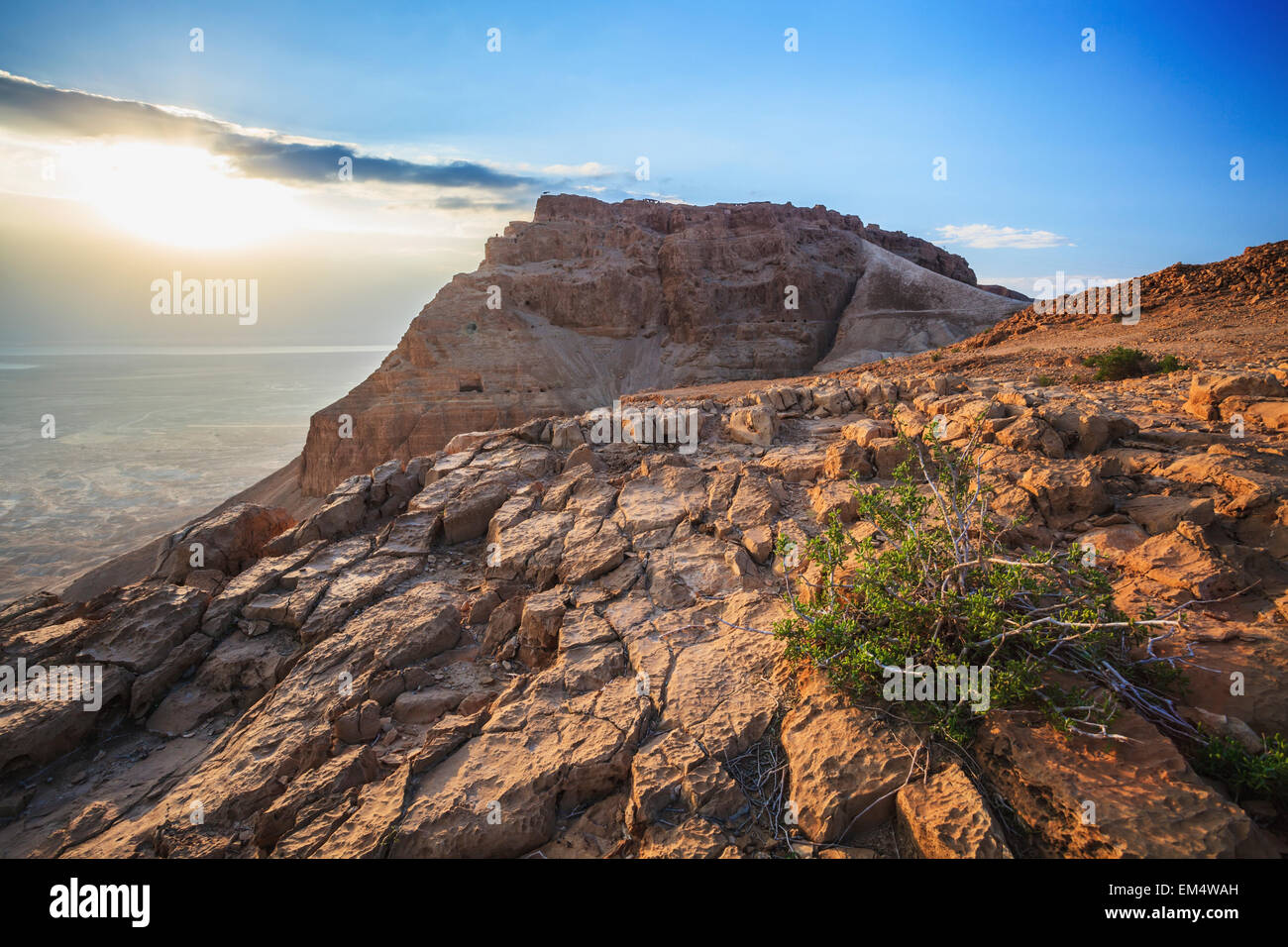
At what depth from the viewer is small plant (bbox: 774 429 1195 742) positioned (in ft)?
9.11

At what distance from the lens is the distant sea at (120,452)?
32.7 metres

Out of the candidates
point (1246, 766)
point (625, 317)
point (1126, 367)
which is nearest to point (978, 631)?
point (1246, 766)

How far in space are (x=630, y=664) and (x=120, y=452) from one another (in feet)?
230

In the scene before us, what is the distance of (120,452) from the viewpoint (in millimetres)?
53531

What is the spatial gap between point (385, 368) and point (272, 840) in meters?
33.9

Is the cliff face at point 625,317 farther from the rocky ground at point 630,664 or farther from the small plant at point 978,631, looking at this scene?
the small plant at point 978,631

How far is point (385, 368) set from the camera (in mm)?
33531

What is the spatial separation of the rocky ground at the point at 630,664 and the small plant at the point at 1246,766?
Result: 7cm

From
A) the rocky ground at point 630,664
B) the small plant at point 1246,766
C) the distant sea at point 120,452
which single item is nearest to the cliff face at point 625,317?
the distant sea at point 120,452

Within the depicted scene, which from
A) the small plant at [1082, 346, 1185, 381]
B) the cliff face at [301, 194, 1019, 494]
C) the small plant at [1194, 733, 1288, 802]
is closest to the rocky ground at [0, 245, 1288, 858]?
the small plant at [1194, 733, 1288, 802]

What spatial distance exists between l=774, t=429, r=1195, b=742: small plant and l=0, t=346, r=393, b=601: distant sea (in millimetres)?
36066

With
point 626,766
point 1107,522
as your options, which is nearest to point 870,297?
point 1107,522

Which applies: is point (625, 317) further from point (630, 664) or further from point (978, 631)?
point (978, 631)

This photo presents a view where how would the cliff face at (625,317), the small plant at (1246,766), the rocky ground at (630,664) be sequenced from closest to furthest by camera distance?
the small plant at (1246,766) < the rocky ground at (630,664) < the cliff face at (625,317)
